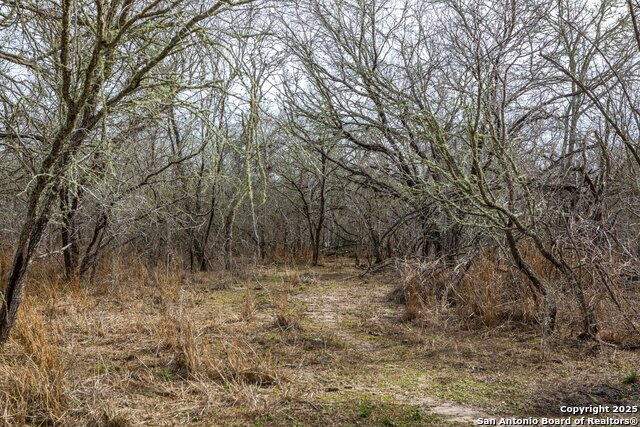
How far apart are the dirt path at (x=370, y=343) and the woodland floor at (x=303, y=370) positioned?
2 centimetres

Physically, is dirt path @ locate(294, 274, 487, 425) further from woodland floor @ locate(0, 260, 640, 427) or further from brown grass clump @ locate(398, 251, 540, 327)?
brown grass clump @ locate(398, 251, 540, 327)

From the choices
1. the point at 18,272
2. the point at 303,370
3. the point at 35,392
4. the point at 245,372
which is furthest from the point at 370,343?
the point at 18,272

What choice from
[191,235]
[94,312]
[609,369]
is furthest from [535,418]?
[191,235]

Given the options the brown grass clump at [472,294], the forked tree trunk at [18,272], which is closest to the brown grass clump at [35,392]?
the forked tree trunk at [18,272]

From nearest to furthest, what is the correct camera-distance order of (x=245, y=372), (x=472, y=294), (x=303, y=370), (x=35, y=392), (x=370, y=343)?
(x=35, y=392) < (x=245, y=372) < (x=303, y=370) < (x=370, y=343) < (x=472, y=294)

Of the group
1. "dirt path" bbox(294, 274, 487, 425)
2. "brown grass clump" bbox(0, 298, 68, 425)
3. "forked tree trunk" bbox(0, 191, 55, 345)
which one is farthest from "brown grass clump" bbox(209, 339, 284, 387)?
"forked tree trunk" bbox(0, 191, 55, 345)

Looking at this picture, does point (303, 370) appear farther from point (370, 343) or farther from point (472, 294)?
point (472, 294)

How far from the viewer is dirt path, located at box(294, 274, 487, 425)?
3.37 m

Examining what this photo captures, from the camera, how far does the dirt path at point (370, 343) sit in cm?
337

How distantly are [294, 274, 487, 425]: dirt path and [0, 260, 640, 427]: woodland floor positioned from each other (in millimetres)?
18

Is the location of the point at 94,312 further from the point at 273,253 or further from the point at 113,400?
the point at 273,253

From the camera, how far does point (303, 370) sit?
13.0 ft

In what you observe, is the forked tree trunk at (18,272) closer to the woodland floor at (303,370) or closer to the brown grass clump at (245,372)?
the woodland floor at (303,370)

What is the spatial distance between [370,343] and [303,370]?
108 cm
